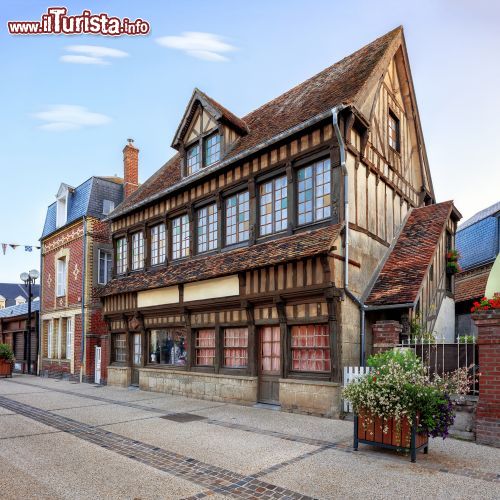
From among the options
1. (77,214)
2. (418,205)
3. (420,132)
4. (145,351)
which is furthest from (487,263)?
(77,214)

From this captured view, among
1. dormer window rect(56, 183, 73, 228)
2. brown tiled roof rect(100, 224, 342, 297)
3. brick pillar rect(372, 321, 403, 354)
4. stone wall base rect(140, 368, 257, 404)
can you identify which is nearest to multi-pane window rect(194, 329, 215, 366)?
stone wall base rect(140, 368, 257, 404)

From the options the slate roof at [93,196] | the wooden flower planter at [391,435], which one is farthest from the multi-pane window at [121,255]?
the wooden flower planter at [391,435]

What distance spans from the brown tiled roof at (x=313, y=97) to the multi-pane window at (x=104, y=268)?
16.0 feet

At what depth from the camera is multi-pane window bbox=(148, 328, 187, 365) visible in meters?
14.3

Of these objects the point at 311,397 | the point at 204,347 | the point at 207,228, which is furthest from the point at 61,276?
the point at 311,397

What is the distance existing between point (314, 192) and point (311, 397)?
15.1ft

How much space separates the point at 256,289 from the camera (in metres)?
11.5

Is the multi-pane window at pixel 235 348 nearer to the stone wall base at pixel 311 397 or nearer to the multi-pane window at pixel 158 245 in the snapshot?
the stone wall base at pixel 311 397

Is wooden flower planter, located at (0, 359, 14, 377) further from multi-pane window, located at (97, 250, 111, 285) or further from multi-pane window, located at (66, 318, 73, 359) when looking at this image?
multi-pane window, located at (97, 250, 111, 285)

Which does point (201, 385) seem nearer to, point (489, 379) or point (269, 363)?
point (269, 363)

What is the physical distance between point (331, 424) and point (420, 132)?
410 inches

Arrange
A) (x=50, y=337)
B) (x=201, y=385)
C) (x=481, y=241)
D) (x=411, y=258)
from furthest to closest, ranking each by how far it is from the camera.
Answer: (x=50, y=337)
(x=481, y=241)
(x=201, y=385)
(x=411, y=258)

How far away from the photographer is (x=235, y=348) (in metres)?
12.4

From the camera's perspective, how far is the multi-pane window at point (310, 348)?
10234 millimetres
